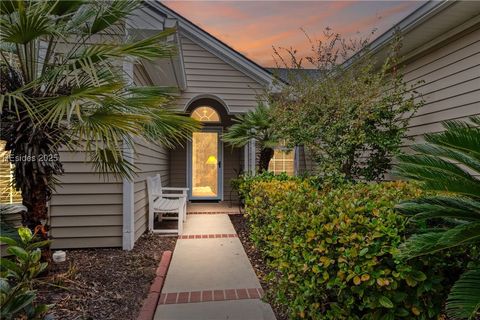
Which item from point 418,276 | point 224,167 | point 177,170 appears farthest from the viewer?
point 224,167

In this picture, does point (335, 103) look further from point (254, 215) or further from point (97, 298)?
point (97, 298)

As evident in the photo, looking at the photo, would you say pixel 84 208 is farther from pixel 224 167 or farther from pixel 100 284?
pixel 224 167

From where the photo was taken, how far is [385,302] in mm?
1911

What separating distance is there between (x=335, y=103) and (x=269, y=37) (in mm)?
3801

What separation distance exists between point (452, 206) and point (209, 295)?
2451mm

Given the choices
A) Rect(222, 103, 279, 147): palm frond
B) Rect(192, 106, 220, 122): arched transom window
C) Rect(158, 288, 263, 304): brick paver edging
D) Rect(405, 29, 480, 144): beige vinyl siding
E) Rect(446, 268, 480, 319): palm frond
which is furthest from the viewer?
Rect(192, 106, 220, 122): arched transom window

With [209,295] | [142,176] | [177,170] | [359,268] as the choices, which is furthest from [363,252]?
[177,170]

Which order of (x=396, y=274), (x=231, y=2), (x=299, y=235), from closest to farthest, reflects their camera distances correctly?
(x=396, y=274)
(x=299, y=235)
(x=231, y=2)

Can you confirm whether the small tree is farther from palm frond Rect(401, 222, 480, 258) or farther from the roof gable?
palm frond Rect(401, 222, 480, 258)

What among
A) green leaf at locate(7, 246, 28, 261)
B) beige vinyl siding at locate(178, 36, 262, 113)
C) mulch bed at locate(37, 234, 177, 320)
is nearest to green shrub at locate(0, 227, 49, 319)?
green leaf at locate(7, 246, 28, 261)

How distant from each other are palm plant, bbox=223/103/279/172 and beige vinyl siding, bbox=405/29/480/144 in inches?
113

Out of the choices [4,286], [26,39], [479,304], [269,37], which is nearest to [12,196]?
[26,39]

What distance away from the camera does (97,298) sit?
3.28 meters

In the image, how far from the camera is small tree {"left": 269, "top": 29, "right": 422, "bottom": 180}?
208 inches
